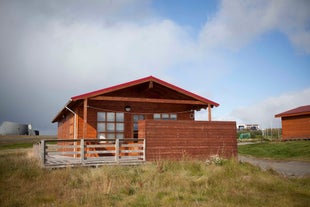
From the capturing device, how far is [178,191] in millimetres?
7941

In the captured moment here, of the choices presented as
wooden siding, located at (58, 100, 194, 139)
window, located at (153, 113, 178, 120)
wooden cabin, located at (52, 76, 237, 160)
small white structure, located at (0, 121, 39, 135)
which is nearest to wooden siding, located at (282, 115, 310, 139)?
wooden cabin, located at (52, 76, 237, 160)

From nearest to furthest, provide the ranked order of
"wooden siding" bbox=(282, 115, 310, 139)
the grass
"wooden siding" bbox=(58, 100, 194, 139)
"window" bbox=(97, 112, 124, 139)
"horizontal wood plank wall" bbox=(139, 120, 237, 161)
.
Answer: the grass → "horizontal wood plank wall" bbox=(139, 120, 237, 161) → "wooden siding" bbox=(58, 100, 194, 139) → "window" bbox=(97, 112, 124, 139) → "wooden siding" bbox=(282, 115, 310, 139)

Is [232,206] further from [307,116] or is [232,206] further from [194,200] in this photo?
[307,116]

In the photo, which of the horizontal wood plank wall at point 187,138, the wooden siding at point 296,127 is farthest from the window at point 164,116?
the wooden siding at point 296,127

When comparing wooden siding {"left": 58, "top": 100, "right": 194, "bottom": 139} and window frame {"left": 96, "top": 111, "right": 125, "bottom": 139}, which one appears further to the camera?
window frame {"left": 96, "top": 111, "right": 125, "bottom": 139}

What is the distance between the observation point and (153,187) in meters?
8.28

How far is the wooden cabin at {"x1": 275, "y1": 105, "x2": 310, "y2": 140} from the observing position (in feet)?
93.0

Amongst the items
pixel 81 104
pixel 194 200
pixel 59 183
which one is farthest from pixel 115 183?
pixel 81 104

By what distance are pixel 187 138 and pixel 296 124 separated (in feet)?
66.2

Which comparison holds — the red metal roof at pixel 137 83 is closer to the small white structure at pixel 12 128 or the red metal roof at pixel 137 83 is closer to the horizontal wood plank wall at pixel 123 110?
the horizontal wood plank wall at pixel 123 110

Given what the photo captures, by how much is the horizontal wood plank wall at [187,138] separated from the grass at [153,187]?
230cm

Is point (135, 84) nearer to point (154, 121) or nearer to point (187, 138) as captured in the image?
point (154, 121)

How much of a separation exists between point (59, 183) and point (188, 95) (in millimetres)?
9357

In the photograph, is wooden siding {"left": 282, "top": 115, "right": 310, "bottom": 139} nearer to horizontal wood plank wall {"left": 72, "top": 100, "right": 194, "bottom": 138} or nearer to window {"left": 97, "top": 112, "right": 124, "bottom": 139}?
horizontal wood plank wall {"left": 72, "top": 100, "right": 194, "bottom": 138}
